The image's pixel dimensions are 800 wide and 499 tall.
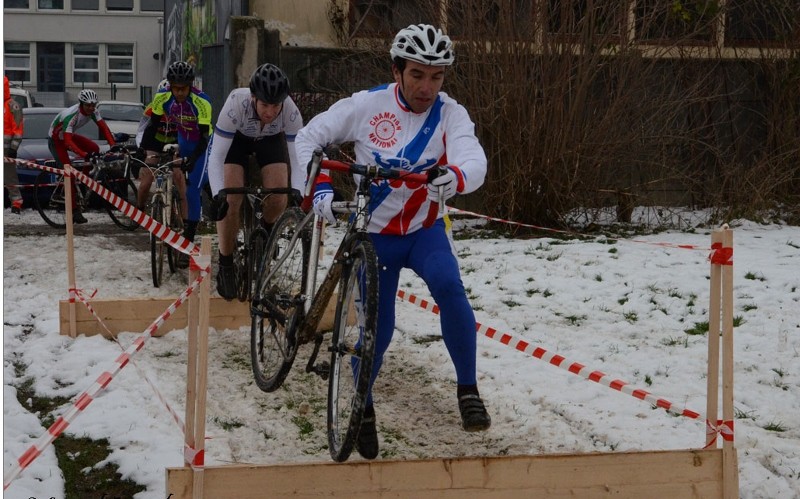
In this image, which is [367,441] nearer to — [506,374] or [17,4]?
[506,374]

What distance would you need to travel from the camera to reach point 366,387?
476 centimetres

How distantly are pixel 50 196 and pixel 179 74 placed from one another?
6.06 meters

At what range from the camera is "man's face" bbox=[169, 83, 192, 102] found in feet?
34.7

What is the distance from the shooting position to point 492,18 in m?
13.3

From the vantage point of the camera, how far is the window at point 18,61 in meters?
57.1

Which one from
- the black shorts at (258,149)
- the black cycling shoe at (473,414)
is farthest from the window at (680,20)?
the black cycling shoe at (473,414)

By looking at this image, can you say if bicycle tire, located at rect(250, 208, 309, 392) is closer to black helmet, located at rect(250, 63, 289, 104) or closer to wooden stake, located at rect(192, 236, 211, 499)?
black helmet, located at rect(250, 63, 289, 104)

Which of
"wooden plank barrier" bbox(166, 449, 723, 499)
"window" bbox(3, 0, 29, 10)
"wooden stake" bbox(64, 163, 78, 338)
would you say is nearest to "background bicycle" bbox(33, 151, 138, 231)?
"wooden stake" bbox(64, 163, 78, 338)

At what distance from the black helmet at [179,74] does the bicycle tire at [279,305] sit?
4.15 meters

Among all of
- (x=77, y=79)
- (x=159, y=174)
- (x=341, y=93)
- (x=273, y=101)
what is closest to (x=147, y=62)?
(x=77, y=79)

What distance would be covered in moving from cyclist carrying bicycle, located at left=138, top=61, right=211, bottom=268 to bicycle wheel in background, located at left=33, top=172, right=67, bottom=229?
4034 millimetres

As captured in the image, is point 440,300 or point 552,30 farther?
point 552,30

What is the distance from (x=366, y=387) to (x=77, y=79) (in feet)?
183

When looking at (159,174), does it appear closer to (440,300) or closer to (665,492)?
(440,300)
